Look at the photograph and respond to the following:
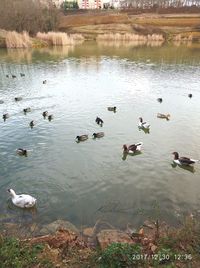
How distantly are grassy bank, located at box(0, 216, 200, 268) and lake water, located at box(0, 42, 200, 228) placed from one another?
1.91 m

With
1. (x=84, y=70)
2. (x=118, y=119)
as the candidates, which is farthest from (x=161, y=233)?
(x=84, y=70)

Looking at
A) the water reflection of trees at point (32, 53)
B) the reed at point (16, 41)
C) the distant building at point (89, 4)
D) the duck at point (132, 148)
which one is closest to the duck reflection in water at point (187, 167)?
the duck at point (132, 148)

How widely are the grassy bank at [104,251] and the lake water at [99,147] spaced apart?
191 cm

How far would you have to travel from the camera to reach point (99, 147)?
16953 millimetres

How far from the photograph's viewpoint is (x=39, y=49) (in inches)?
2231

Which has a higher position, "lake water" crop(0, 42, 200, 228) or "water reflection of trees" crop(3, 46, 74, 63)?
"lake water" crop(0, 42, 200, 228)

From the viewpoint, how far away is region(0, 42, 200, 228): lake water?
459 inches

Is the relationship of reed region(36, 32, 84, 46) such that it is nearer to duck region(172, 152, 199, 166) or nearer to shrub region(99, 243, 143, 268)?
duck region(172, 152, 199, 166)

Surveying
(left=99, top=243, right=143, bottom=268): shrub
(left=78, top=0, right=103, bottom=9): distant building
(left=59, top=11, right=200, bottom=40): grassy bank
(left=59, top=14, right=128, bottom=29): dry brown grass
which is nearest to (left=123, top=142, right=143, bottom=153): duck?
(left=99, top=243, right=143, bottom=268): shrub

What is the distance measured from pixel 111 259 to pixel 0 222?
4.86 metres

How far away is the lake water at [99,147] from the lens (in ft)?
38.3

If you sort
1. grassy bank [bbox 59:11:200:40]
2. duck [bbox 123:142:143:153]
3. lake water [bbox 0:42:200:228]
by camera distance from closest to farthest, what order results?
lake water [bbox 0:42:200:228]
duck [bbox 123:142:143:153]
grassy bank [bbox 59:11:200:40]

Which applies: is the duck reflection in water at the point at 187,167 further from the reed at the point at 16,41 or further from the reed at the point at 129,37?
the reed at the point at 129,37

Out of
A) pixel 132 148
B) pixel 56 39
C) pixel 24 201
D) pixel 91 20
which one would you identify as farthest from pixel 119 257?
pixel 91 20
